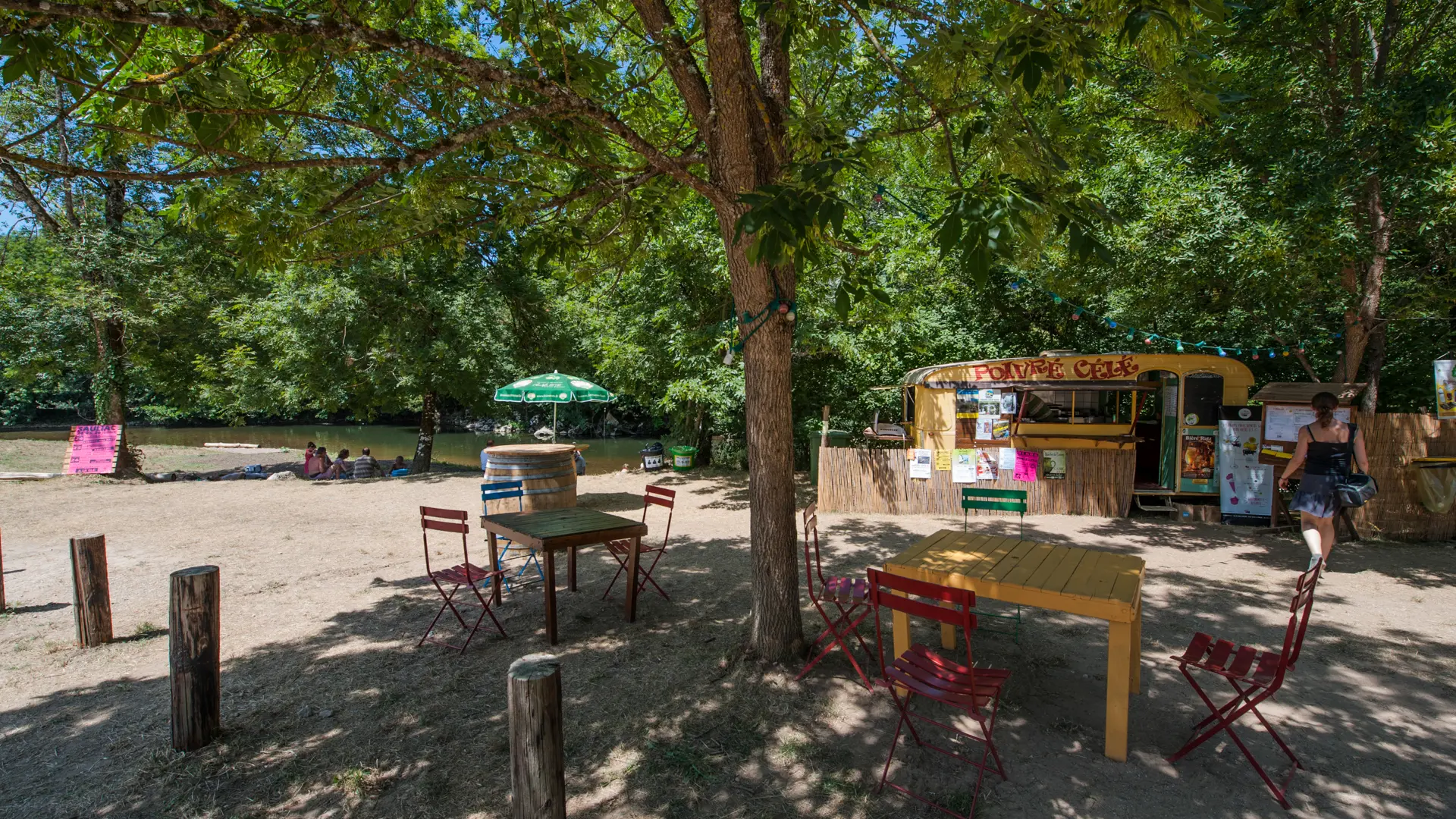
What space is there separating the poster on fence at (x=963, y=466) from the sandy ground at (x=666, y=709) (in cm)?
313

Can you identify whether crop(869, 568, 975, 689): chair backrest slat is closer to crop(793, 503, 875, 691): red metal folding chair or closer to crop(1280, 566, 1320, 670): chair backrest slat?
crop(793, 503, 875, 691): red metal folding chair

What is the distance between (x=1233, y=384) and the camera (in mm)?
9117

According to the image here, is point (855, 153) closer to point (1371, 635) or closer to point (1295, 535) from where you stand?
point (1371, 635)

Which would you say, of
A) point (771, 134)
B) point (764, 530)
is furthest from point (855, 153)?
point (764, 530)

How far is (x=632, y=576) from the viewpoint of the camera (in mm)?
5199

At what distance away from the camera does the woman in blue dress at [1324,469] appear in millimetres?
5828

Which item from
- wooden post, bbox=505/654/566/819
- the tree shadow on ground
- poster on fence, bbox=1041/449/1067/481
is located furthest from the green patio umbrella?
wooden post, bbox=505/654/566/819

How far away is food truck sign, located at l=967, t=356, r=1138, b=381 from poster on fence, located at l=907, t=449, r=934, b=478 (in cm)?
133

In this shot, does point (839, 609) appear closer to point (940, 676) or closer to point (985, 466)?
point (940, 676)

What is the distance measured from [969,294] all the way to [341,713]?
13716mm

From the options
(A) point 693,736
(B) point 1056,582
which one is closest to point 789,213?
(B) point 1056,582

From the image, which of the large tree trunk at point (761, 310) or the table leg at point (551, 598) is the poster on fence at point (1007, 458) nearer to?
the large tree trunk at point (761, 310)

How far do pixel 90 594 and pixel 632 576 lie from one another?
3794 mm

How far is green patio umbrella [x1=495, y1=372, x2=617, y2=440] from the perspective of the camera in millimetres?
11195
